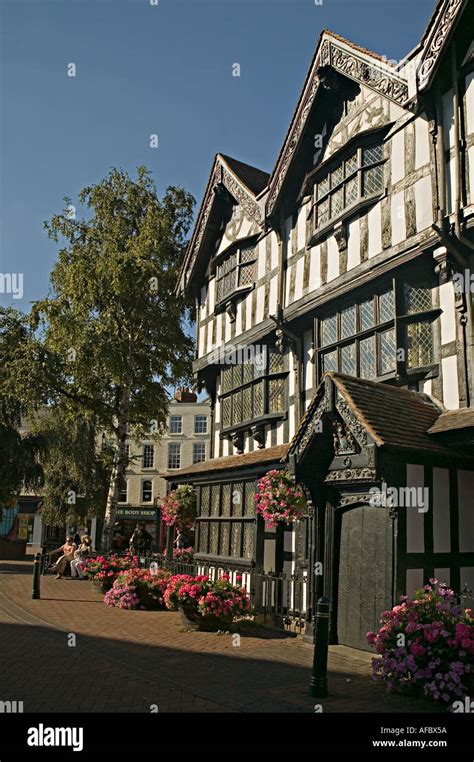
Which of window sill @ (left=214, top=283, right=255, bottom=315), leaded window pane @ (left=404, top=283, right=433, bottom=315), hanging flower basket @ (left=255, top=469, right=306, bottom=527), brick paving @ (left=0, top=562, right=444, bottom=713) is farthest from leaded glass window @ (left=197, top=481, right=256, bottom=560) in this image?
leaded window pane @ (left=404, top=283, right=433, bottom=315)

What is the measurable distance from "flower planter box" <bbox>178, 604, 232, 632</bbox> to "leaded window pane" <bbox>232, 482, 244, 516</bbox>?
4.16 m

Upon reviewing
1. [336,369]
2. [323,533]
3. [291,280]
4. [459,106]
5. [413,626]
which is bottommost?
[413,626]

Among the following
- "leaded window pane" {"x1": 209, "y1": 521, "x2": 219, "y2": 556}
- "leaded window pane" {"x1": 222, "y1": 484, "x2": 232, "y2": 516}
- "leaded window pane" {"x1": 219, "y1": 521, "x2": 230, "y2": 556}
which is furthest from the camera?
"leaded window pane" {"x1": 209, "y1": 521, "x2": 219, "y2": 556}

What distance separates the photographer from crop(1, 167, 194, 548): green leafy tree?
2334 cm

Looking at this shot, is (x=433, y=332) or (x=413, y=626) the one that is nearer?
(x=413, y=626)

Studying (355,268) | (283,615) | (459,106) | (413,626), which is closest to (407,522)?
(413,626)

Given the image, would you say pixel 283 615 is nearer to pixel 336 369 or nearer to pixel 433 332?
pixel 336 369

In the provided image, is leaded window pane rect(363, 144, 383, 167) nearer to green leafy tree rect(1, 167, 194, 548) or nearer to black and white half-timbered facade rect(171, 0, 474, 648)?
black and white half-timbered facade rect(171, 0, 474, 648)

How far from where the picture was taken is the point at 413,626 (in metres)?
7.97

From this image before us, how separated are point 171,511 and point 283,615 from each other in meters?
7.09

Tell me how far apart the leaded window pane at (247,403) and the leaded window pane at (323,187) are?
17.6 feet
